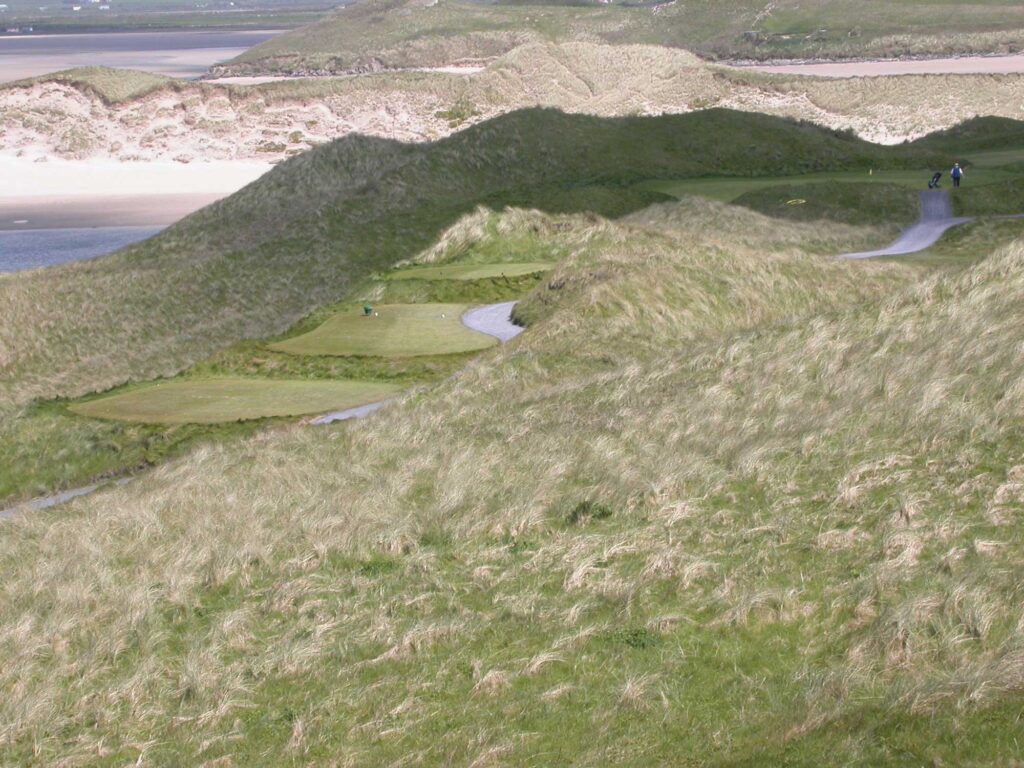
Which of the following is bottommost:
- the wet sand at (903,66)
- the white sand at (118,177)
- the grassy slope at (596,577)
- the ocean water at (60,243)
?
the ocean water at (60,243)

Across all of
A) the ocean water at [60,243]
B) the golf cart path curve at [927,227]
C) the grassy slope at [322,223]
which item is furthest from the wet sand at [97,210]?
the golf cart path curve at [927,227]

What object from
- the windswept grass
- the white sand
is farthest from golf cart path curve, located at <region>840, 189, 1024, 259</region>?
the windswept grass

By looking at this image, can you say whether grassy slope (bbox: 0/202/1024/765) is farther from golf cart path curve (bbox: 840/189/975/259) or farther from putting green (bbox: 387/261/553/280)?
golf cart path curve (bbox: 840/189/975/259)

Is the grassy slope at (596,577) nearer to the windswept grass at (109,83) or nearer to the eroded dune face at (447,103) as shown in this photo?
the eroded dune face at (447,103)

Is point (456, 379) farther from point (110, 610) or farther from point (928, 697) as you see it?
point (928, 697)

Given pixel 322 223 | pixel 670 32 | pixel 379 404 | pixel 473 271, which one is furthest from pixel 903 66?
pixel 379 404

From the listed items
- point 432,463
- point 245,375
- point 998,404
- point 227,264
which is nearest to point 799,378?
point 998,404
